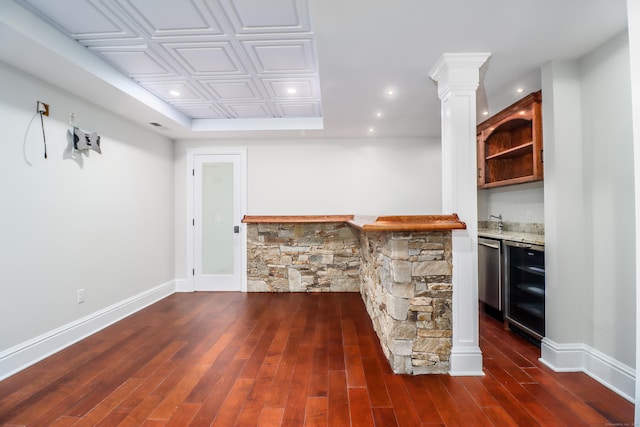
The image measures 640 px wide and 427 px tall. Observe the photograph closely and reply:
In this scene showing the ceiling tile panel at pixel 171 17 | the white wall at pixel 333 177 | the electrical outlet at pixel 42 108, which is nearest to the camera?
the ceiling tile panel at pixel 171 17

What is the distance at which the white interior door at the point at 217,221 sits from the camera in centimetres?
446

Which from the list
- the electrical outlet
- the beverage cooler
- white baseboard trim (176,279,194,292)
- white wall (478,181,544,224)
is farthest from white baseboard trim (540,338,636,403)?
the electrical outlet

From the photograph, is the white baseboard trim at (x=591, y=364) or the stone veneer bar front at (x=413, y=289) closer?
the white baseboard trim at (x=591, y=364)

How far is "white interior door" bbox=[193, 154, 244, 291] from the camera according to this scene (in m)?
4.46

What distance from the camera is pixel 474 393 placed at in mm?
1900

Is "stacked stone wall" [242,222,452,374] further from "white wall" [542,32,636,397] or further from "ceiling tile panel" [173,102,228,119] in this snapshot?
"ceiling tile panel" [173,102,228,119]

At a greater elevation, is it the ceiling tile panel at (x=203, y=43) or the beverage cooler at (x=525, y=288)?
the ceiling tile panel at (x=203, y=43)

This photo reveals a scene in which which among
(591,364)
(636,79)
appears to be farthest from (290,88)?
(591,364)

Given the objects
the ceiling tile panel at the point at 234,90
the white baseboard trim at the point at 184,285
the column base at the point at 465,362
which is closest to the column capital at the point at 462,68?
the ceiling tile panel at the point at 234,90

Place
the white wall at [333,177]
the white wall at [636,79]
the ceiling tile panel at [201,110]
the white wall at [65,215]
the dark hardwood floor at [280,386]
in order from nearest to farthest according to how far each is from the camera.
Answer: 1. the white wall at [636,79]
2. the dark hardwood floor at [280,386]
3. the white wall at [65,215]
4. the ceiling tile panel at [201,110]
5. the white wall at [333,177]

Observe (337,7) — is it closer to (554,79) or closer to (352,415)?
(554,79)

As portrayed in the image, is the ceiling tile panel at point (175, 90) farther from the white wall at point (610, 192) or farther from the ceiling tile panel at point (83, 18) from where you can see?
the white wall at point (610, 192)

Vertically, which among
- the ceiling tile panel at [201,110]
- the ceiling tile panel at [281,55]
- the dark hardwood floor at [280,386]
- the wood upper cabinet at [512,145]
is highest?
the ceiling tile panel at [201,110]

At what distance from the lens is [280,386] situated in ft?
6.51
